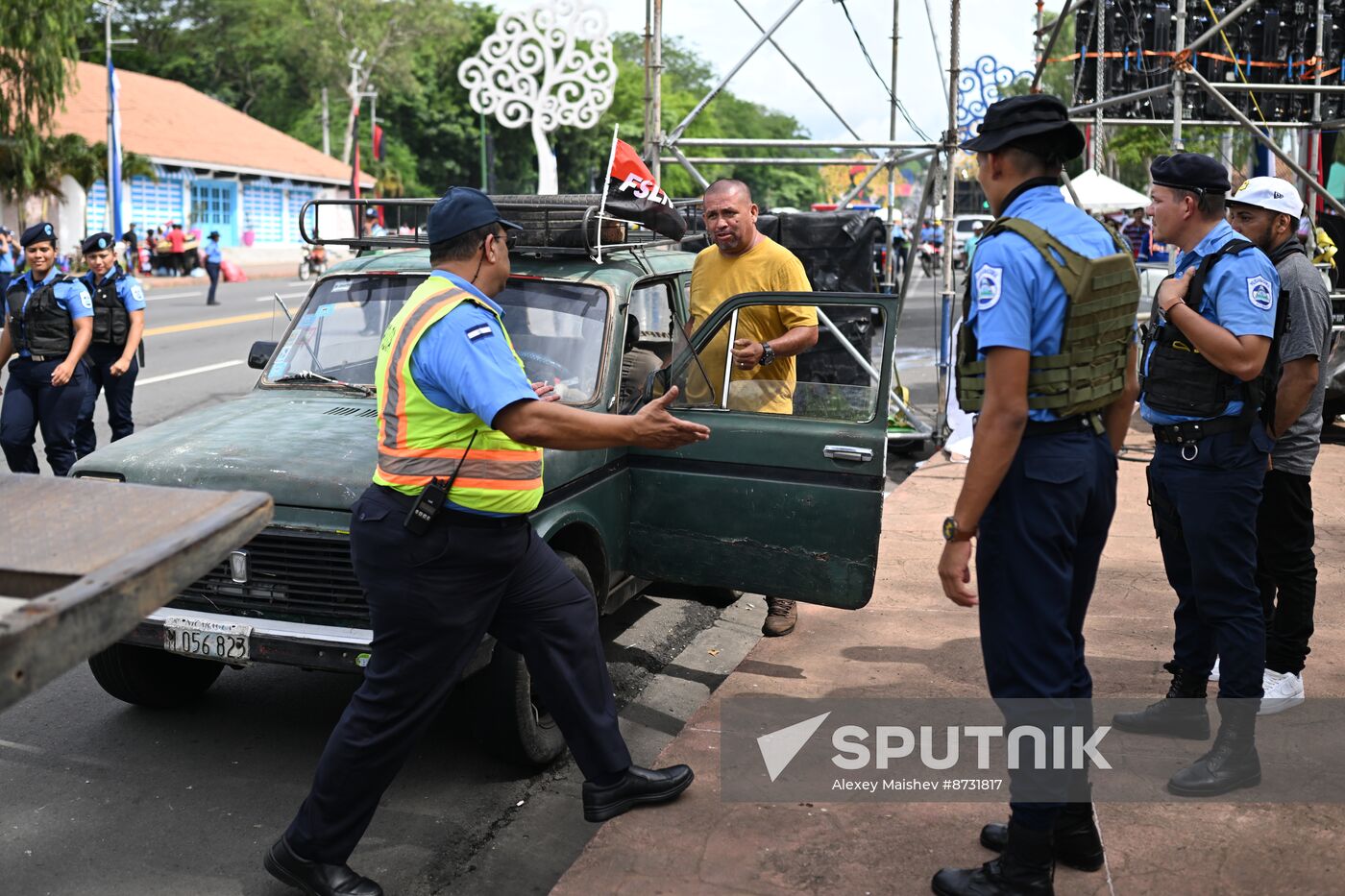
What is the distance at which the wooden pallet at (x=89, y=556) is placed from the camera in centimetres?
213

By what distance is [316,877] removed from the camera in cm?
358

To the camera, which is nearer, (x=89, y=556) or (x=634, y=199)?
(x=89, y=556)

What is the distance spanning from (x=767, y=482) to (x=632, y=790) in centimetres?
140

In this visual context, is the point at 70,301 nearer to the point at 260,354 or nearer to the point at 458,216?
the point at 260,354

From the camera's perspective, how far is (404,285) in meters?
5.57

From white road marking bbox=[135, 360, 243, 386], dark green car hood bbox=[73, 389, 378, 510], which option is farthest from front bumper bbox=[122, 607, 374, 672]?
white road marking bbox=[135, 360, 243, 386]

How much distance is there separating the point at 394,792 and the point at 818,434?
1958mm

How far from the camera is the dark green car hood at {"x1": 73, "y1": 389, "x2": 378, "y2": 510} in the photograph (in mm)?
4324

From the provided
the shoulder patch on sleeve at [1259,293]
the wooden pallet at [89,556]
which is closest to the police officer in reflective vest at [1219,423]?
the shoulder patch on sleeve at [1259,293]

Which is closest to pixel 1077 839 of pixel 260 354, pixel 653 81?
pixel 260 354

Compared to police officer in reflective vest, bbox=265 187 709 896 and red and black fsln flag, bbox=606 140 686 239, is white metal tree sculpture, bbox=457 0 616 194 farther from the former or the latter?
police officer in reflective vest, bbox=265 187 709 896

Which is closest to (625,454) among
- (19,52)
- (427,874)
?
(427,874)

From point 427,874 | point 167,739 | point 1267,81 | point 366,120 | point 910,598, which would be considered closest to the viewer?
point 427,874

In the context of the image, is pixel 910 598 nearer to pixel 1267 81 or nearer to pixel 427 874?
pixel 427 874
